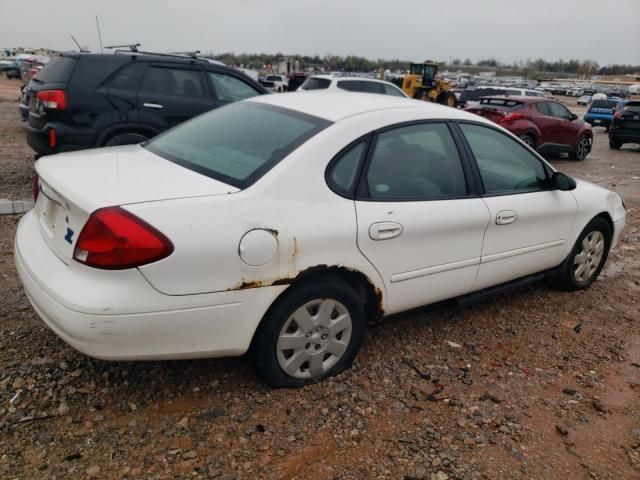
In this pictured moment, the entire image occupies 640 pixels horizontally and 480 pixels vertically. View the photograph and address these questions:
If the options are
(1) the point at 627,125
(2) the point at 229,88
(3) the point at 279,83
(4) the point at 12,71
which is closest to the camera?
(2) the point at 229,88

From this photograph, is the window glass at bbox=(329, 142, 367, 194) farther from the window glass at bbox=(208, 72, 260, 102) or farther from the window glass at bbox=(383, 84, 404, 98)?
the window glass at bbox=(383, 84, 404, 98)

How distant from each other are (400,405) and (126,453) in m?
1.38

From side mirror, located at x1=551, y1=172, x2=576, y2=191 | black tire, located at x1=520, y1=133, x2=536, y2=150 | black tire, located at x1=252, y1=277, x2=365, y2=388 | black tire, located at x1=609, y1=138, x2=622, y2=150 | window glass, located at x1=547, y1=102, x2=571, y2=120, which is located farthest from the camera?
black tire, located at x1=609, y1=138, x2=622, y2=150

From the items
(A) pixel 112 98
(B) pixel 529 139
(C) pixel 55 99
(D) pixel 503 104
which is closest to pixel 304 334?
(A) pixel 112 98

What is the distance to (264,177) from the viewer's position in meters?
2.63

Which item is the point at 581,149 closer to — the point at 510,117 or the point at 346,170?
the point at 510,117

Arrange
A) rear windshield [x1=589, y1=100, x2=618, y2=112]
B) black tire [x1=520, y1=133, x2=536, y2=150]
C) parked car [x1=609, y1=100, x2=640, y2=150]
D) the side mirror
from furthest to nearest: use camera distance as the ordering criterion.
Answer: rear windshield [x1=589, y1=100, x2=618, y2=112] → parked car [x1=609, y1=100, x2=640, y2=150] → black tire [x1=520, y1=133, x2=536, y2=150] → the side mirror

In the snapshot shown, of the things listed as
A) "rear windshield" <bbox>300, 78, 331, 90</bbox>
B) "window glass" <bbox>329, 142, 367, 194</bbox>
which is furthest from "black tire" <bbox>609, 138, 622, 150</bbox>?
"window glass" <bbox>329, 142, 367, 194</bbox>

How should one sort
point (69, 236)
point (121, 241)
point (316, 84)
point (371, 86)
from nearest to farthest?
point (121, 241), point (69, 236), point (371, 86), point (316, 84)

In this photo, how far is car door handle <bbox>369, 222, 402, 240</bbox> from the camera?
2.88m

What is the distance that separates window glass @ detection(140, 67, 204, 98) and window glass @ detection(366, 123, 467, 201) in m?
4.39

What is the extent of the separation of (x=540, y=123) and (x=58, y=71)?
34.1ft

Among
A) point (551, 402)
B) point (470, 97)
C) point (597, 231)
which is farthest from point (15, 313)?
point (470, 97)

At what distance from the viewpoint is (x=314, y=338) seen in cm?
287
